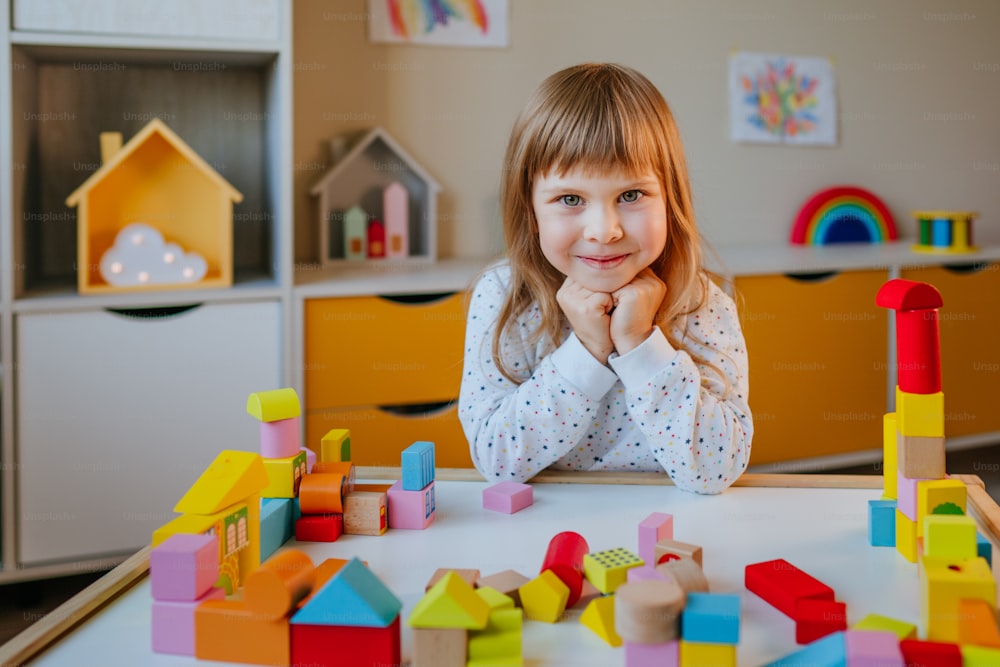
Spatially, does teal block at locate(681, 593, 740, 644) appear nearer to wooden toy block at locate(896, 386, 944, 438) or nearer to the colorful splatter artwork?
wooden toy block at locate(896, 386, 944, 438)

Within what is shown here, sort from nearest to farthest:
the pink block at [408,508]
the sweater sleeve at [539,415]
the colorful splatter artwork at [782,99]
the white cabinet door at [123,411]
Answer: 1. the pink block at [408,508]
2. the sweater sleeve at [539,415]
3. the white cabinet door at [123,411]
4. the colorful splatter artwork at [782,99]

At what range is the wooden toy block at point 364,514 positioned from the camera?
0.93m

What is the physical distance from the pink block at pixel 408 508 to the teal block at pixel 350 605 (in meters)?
0.25

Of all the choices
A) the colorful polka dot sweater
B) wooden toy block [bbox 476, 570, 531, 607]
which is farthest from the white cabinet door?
wooden toy block [bbox 476, 570, 531, 607]

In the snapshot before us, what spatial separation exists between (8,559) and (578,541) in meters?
Answer: 1.50

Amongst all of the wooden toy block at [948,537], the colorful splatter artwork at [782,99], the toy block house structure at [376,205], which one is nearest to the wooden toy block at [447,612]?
the wooden toy block at [948,537]

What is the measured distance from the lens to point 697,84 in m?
2.78

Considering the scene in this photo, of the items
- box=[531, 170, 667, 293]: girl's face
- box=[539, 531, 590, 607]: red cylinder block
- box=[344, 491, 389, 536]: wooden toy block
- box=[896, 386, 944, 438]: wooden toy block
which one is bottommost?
box=[539, 531, 590, 607]: red cylinder block

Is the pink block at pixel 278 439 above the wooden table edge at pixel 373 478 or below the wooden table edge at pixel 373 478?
above

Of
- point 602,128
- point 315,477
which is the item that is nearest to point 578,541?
point 315,477

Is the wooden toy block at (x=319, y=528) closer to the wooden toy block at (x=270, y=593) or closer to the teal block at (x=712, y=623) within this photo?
the wooden toy block at (x=270, y=593)

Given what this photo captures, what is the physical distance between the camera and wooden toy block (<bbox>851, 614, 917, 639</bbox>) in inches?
27.3

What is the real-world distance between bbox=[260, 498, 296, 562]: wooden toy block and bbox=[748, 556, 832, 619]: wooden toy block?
402mm

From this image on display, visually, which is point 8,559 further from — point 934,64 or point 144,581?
point 934,64
